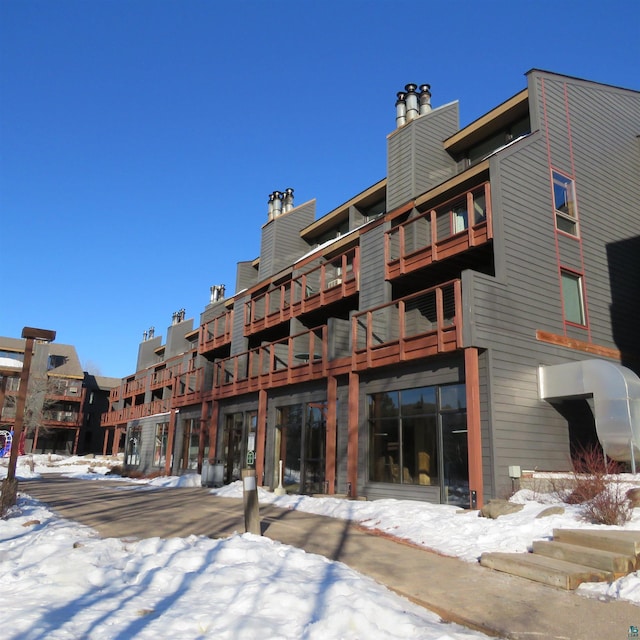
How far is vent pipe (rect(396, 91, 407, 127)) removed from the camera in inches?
880

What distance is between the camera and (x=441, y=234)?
18906 millimetres

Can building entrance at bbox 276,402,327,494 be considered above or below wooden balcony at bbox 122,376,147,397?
below

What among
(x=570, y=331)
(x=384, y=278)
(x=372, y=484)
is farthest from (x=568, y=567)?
(x=384, y=278)

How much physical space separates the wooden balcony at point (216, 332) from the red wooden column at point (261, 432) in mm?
7095

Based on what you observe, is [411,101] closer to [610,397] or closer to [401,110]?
[401,110]

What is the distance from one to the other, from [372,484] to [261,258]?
17.0 meters

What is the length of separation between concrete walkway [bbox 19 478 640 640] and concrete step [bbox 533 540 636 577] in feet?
2.37

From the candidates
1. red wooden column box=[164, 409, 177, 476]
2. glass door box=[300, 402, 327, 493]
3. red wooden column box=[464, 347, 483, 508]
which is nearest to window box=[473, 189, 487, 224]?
red wooden column box=[464, 347, 483, 508]

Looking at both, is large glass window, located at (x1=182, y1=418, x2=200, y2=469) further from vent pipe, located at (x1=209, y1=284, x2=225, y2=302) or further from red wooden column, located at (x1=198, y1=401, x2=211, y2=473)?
vent pipe, located at (x1=209, y1=284, x2=225, y2=302)

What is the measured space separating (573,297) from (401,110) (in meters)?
10.4

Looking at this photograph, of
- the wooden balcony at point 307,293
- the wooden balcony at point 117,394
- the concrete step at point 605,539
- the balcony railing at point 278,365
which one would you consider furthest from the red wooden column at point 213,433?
the wooden balcony at point 117,394

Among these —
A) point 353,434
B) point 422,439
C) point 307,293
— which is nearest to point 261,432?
point 307,293

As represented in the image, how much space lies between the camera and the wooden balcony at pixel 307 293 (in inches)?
800

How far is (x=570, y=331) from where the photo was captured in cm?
1670
